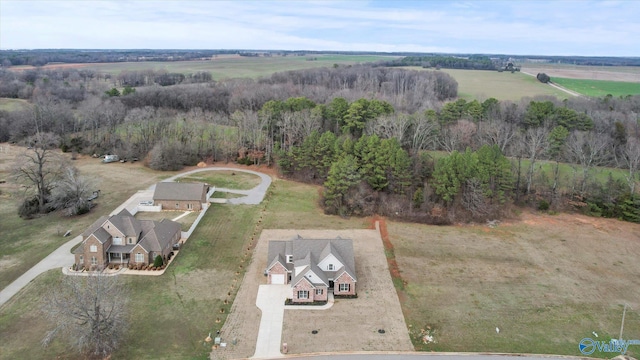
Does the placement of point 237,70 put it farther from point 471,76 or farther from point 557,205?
point 557,205

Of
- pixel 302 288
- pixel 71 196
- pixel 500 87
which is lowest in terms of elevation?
pixel 302 288

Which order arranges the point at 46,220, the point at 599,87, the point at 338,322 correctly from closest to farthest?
the point at 338,322 < the point at 46,220 < the point at 599,87

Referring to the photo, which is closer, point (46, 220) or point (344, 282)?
point (344, 282)

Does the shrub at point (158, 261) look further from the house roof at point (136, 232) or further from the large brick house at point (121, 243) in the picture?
the house roof at point (136, 232)

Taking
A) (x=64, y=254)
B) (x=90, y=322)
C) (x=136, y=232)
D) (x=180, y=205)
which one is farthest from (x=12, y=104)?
(x=90, y=322)

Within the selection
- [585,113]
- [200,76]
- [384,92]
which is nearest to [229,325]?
[585,113]

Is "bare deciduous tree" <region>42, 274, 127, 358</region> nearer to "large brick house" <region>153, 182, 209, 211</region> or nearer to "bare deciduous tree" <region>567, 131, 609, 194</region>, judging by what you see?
"large brick house" <region>153, 182, 209, 211</region>

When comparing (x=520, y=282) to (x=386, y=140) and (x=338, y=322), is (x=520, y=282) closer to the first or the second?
(x=338, y=322)

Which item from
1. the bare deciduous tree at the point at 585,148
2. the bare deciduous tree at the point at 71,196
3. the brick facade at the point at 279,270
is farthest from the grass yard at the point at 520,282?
the bare deciduous tree at the point at 71,196
